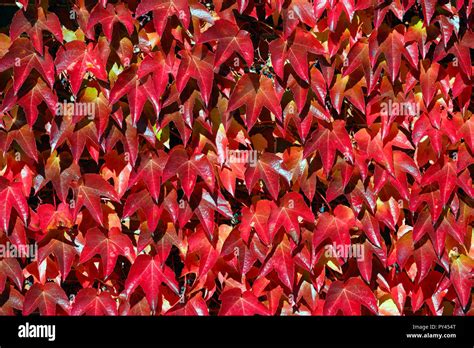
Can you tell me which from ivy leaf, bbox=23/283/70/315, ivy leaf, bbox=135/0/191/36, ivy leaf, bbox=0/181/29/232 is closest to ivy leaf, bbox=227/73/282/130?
ivy leaf, bbox=135/0/191/36

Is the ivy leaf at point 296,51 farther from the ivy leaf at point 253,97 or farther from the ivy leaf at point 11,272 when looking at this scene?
the ivy leaf at point 11,272

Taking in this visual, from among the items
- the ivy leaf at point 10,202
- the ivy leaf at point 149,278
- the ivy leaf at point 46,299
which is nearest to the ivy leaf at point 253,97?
the ivy leaf at point 149,278

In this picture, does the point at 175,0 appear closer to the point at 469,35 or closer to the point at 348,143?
the point at 348,143

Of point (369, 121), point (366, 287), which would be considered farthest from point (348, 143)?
point (366, 287)

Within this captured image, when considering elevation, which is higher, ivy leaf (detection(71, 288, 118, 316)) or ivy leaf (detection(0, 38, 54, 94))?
ivy leaf (detection(0, 38, 54, 94))

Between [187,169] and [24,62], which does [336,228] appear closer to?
[187,169]

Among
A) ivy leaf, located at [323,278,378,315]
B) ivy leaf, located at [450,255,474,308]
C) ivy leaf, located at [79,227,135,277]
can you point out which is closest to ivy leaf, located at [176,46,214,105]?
ivy leaf, located at [79,227,135,277]

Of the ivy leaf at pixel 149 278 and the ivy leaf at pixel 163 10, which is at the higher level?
the ivy leaf at pixel 163 10

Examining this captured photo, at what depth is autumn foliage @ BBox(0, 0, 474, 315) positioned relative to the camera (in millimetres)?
1983

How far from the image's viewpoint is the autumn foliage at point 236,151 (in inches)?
78.1

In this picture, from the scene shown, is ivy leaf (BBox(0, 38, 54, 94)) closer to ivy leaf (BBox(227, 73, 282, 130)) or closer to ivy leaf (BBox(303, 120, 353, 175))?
ivy leaf (BBox(227, 73, 282, 130))

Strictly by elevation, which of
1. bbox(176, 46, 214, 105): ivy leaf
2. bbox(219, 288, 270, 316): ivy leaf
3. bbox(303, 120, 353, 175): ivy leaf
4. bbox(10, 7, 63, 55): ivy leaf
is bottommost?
bbox(219, 288, 270, 316): ivy leaf

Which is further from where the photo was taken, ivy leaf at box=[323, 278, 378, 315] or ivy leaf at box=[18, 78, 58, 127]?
ivy leaf at box=[323, 278, 378, 315]
